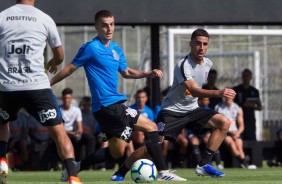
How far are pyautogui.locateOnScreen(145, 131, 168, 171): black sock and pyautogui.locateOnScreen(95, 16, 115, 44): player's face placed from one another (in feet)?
4.40

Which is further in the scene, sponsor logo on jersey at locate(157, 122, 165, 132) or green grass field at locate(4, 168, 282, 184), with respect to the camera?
sponsor logo on jersey at locate(157, 122, 165, 132)

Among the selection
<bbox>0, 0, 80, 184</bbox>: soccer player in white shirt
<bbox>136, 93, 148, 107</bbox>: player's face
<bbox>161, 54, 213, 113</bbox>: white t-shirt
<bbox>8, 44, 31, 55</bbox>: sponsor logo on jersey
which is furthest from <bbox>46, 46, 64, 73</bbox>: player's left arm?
<bbox>136, 93, 148, 107</bbox>: player's face

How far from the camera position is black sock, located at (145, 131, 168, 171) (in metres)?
11.2

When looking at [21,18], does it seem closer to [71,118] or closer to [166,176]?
[166,176]

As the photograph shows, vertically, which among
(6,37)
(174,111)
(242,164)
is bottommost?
(242,164)

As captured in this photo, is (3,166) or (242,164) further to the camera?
(242,164)

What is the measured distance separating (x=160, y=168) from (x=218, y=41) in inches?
578

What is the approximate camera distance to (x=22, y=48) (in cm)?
862

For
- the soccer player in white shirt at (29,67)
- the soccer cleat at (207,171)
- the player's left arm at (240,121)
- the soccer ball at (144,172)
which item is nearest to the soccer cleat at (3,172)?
the soccer player in white shirt at (29,67)

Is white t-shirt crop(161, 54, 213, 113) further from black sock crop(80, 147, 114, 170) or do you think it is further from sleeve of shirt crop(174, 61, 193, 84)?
black sock crop(80, 147, 114, 170)

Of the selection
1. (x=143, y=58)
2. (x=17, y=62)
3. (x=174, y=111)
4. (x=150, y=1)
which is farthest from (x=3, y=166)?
(x=143, y=58)

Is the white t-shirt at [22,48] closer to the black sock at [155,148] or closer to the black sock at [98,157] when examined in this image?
the black sock at [155,148]

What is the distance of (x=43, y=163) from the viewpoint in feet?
61.0

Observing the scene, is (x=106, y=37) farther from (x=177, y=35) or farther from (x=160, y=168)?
(x=177, y=35)
